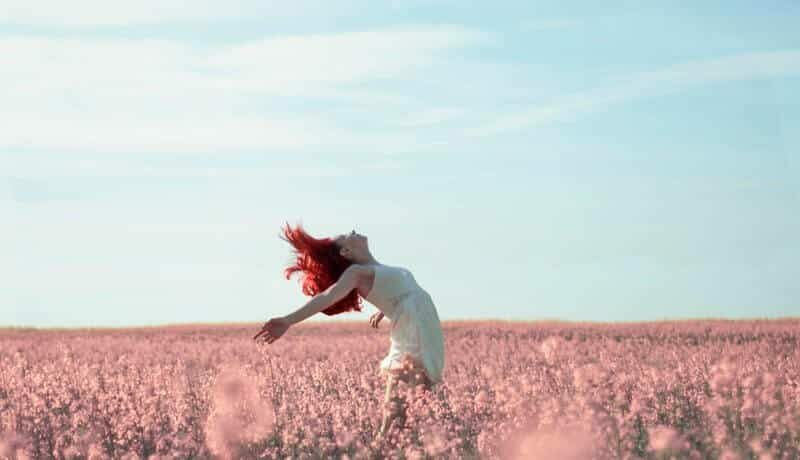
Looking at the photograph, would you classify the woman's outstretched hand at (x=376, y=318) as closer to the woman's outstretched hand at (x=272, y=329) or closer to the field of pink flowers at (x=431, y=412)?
the field of pink flowers at (x=431, y=412)

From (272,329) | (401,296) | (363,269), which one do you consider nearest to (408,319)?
(401,296)

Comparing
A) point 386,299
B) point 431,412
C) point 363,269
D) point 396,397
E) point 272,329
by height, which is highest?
point 363,269

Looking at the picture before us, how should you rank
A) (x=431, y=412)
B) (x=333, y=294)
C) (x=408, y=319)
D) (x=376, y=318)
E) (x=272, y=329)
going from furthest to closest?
(x=431, y=412) < (x=376, y=318) < (x=408, y=319) < (x=333, y=294) < (x=272, y=329)

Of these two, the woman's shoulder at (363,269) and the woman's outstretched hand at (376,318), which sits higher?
the woman's shoulder at (363,269)

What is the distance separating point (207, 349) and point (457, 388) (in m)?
9.60

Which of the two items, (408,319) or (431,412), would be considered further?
(431,412)

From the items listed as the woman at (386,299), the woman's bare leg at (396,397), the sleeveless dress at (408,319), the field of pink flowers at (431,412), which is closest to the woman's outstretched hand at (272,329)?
the woman at (386,299)

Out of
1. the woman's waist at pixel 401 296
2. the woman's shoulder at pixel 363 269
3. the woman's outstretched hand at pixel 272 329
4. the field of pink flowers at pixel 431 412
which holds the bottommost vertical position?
the field of pink flowers at pixel 431 412

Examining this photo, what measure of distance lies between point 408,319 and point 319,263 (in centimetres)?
83

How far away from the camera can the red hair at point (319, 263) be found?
7.77m

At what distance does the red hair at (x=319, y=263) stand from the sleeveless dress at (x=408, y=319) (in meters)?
0.31

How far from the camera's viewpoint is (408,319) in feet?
24.4

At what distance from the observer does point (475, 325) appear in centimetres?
2844

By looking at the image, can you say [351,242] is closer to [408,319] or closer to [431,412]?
[408,319]
